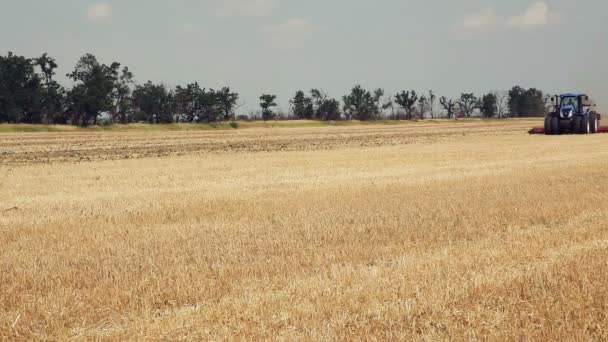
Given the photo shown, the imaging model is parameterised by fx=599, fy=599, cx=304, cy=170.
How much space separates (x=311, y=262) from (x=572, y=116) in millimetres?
35738

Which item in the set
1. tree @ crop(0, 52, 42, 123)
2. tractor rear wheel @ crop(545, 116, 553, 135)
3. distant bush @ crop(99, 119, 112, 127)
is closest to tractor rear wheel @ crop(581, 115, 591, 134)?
tractor rear wheel @ crop(545, 116, 553, 135)

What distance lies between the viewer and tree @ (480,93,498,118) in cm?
12875

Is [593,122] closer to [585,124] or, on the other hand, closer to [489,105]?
[585,124]

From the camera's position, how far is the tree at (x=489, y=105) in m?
129

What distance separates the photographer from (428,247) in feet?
25.1

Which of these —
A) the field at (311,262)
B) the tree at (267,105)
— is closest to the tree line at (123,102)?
the tree at (267,105)

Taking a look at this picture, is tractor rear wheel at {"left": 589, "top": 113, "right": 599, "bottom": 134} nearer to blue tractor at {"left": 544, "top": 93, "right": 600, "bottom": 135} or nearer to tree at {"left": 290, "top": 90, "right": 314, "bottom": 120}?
blue tractor at {"left": 544, "top": 93, "right": 600, "bottom": 135}

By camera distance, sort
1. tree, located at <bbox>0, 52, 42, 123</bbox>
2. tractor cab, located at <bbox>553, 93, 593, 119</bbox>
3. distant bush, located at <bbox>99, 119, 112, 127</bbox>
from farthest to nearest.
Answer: distant bush, located at <bbox>99, 119, 112, 127</bbox> → tree, located at <bbox>0, 52, 42, 123</bbox> → tractor cab, located at <bbox>553, 93, 593, 119</bbox>

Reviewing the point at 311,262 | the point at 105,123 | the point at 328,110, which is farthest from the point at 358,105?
the point at 311,262

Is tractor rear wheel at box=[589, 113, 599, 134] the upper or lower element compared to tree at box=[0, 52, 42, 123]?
lower

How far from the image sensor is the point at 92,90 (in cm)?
7925

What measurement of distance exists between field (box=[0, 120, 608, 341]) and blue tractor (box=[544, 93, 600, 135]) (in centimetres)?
2567

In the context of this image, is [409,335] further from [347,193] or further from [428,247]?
[347,193]

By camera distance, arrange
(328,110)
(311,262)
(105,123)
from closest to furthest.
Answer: (311,262) < (105,123) < (328,110)
